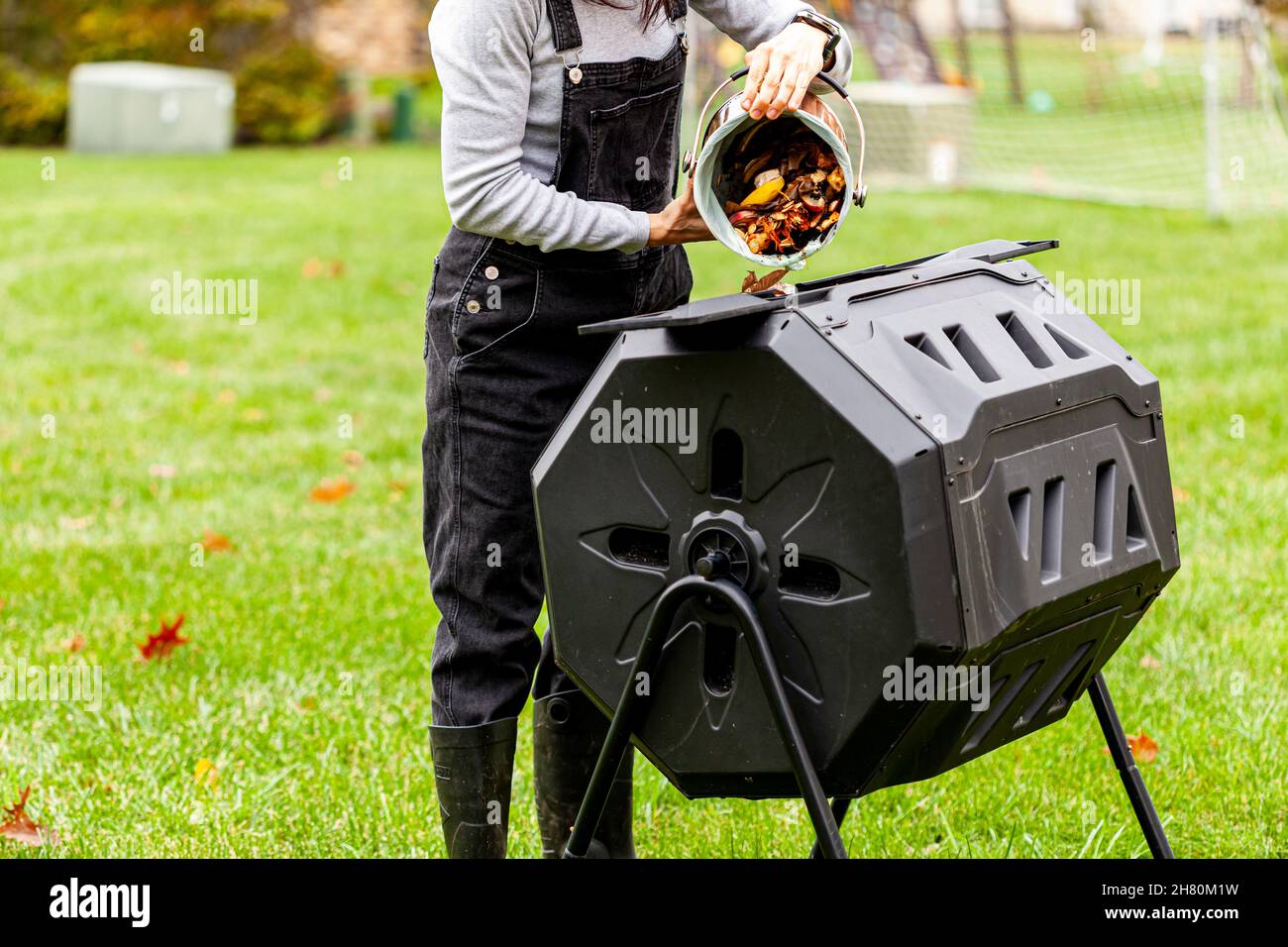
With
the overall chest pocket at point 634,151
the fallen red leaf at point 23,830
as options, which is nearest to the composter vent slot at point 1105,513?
the overall chest pocket at point 634,151

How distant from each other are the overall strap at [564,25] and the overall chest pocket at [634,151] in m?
0.11

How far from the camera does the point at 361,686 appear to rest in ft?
12.5

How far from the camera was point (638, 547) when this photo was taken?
2166mm

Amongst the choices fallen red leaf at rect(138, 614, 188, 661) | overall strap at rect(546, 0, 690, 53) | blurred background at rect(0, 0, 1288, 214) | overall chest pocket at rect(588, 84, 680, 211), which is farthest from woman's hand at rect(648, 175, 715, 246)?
blurred background at rect(0, 0, 1288, 214)

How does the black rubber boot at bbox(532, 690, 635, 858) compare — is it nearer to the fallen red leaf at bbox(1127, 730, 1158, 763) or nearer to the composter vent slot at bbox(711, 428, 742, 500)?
the composter vent slot at bbox(711, 428, 742, 500)

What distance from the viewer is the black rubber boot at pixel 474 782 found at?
2.61m

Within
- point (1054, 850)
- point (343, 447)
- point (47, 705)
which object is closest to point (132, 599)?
point (47, 705)

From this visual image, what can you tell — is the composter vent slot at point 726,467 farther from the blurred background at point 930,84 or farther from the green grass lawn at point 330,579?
the blurred background at point 930,84

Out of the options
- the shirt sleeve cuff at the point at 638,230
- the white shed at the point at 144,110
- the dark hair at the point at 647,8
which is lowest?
the white shed at the point at 144,110

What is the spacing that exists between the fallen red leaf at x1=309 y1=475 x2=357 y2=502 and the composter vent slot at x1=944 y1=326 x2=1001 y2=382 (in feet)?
11.6

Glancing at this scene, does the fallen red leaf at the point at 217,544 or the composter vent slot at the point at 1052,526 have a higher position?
the composter vent slot at the point at 1052,526

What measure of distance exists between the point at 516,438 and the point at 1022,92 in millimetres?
15299

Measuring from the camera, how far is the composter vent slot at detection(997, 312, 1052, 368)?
7.06 feet

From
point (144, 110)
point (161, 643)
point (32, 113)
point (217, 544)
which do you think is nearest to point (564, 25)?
point (161, 643)
